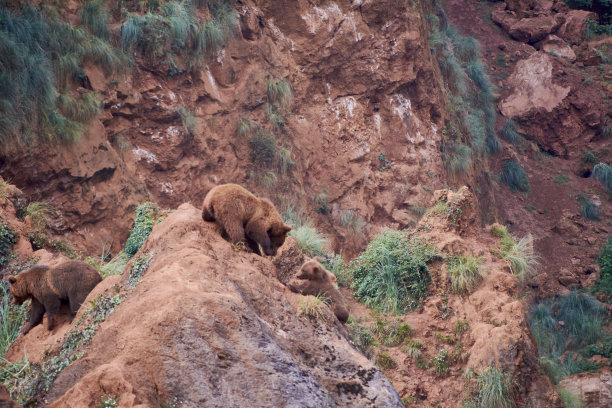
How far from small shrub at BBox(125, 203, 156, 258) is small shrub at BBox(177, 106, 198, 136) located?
432 cm

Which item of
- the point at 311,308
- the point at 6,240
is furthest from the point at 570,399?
the point at 6,240

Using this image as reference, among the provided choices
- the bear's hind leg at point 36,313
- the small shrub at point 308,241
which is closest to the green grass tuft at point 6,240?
the bear's hind leg at point 36,313

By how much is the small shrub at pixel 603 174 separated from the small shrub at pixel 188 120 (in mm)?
18893

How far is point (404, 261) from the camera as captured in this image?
43.4 feet

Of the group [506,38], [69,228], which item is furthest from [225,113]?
[506,38]

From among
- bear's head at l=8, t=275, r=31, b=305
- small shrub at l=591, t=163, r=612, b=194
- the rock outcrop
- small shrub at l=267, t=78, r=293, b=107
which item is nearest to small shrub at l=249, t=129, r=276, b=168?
small shrub at l=267, t=78, r=293, b=107

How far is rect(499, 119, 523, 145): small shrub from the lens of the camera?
93.2ft

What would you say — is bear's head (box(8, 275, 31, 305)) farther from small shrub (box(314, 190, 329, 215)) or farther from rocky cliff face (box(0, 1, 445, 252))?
small shrub (box(314, 190, 329, 215))

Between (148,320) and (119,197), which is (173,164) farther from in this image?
(148,320)

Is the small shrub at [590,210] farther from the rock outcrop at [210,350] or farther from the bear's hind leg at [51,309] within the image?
the bear's hind leg at [51,309]

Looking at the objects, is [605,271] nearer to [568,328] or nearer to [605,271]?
[605,271]

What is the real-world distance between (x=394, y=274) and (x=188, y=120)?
719 centimetres

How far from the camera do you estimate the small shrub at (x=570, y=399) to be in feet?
39.2

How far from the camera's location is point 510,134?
28344 mm
